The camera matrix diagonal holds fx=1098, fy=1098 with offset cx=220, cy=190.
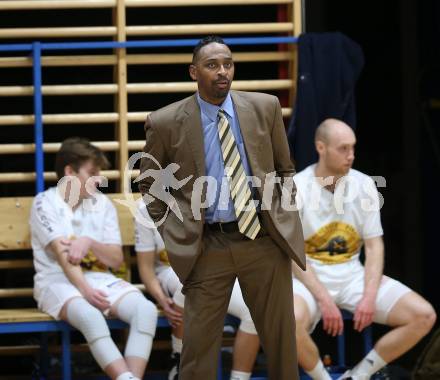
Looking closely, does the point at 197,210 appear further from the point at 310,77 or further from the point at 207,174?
the point at 310,77

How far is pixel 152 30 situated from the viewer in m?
6.39


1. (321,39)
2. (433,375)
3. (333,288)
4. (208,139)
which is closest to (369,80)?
(321,39)

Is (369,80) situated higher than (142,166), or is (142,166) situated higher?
(369,80)

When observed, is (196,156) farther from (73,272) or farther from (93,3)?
(93,3)

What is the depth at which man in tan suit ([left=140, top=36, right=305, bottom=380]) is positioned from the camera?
180 inches

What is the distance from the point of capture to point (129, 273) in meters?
6.38

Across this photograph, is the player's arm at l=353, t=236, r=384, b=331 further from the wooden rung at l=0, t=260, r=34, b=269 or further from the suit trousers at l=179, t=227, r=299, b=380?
the wooden rung at l=0, t=260, r=34, b=269

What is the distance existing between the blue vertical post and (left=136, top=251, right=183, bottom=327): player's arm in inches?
30.2

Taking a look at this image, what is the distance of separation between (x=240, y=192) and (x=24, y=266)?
7.14 feet

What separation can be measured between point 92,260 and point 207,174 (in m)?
1.51

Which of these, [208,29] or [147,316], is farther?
[208,29]

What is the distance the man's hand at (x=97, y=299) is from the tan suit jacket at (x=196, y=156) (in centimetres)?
111

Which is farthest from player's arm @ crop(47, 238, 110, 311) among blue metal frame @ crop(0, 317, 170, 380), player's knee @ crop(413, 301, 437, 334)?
player's knee @ crop(413, 301, 437, 334)

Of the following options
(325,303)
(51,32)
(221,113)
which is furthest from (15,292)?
(221,113)
